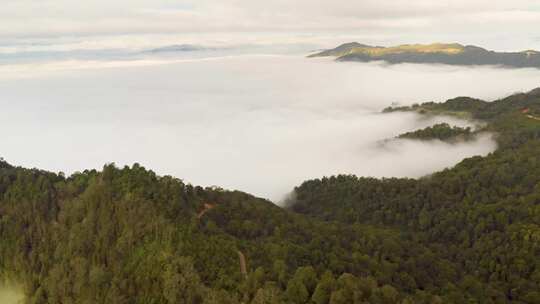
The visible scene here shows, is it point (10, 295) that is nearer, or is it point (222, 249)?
point (222, 249)

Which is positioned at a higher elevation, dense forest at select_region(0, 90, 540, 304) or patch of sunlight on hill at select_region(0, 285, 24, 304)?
dense forest at select_region(0, 90, 540, 304)

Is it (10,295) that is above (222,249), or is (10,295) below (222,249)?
below

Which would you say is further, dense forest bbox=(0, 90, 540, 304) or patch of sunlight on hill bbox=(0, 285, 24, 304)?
patch of sunlight on hill bbox=(0, 285, 24, 304)

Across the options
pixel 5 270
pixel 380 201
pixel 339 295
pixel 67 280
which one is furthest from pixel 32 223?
pixel 380 201

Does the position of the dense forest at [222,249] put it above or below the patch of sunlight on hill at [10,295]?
above
